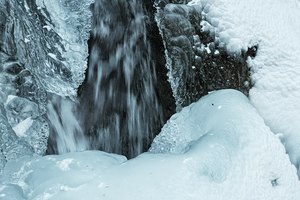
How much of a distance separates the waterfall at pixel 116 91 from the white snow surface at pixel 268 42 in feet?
1.63

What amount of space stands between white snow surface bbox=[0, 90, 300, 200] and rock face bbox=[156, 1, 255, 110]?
32 cm

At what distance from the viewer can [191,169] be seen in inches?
72.4

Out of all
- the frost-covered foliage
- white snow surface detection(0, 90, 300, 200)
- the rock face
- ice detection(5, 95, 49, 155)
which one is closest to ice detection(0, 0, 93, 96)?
the frost-covered foliage

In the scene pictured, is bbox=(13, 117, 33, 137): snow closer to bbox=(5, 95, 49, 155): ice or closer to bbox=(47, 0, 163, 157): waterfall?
bbox=(5, 95, 49, 155): ice

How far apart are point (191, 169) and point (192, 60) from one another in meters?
0.93

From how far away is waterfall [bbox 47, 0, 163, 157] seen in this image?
2.88 m

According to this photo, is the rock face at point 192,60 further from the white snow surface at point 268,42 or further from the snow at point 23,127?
the snow at point 23,127

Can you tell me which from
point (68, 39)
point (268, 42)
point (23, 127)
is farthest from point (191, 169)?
point (68, 39)

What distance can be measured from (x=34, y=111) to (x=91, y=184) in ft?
2.40

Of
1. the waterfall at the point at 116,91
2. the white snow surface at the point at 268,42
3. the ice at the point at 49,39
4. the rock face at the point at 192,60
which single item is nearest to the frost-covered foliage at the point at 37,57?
the ice at the point at 49,39

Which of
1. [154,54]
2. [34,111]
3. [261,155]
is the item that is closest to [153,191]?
[261,155]

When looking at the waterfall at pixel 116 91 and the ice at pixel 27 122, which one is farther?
the waterfall at pixel 116 91

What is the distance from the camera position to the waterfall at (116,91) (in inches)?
113

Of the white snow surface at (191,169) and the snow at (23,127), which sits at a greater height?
the snow at (23,127)
